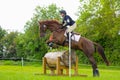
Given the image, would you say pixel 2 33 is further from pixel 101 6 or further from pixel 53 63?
pixel 53 63

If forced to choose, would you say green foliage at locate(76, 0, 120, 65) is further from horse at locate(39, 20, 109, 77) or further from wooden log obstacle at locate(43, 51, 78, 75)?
wooden log obstacle at locate(43, 51, 78, 75)

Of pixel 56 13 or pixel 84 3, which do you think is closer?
pixel 84 3

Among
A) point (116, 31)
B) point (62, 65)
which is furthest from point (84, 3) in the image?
point (62, 65)

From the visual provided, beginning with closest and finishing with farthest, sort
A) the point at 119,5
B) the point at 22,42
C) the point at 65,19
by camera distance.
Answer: the point at 65,19
the point at 119,5
the point at 22,42

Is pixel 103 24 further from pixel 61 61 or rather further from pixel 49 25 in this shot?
pixel 61 61

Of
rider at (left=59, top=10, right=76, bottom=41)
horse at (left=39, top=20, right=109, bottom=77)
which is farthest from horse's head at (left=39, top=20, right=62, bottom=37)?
rider at (left=59, top=10, right=76, bottom=41)

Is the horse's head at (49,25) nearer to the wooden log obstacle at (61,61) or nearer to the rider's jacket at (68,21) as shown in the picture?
the rider's jacket at (68,21)

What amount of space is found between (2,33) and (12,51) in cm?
1389

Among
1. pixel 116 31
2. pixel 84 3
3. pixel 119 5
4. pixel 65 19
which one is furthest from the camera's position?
pixel 84 3

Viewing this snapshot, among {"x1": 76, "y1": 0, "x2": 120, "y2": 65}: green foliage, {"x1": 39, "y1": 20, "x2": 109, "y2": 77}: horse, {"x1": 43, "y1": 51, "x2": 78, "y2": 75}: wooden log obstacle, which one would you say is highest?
{"x1": 76, "y1": 0, "x2": 120, "y2": 65}: green foliage

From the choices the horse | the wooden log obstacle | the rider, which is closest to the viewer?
the rider

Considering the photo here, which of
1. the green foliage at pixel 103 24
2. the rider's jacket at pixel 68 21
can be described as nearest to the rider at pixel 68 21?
the rider's jacket at pixel 68 21

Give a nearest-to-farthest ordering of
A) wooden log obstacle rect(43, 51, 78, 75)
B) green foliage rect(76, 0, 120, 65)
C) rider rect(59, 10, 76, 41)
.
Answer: rider rect(59, 10, 76, 41)
wooden log obstacle rect(43, 51, 78, 75)
green foliage rect(76, 0, 120, 65)

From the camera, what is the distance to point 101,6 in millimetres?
58906
